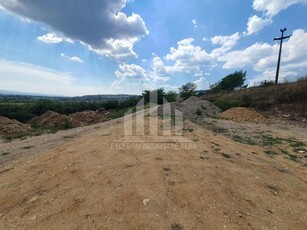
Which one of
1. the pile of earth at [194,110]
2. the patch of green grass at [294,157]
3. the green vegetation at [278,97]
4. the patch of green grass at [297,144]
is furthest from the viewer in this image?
the pile of earth at [194,110]

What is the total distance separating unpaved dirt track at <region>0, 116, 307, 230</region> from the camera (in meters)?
2.23

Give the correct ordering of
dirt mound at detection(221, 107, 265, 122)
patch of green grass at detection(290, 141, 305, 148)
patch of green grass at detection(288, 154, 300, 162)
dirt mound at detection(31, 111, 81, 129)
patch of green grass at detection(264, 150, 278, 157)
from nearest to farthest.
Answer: patch of green grass at detection(288, 154, 300, 162) → patch of green grass at detection(264, 150, 278, 157) → patch of green grass at detection(290, 141, 305, 148) → dirt mound at detection(31, 111, 81, 129) → dirt mound at detection(221, 107, 265, 122)

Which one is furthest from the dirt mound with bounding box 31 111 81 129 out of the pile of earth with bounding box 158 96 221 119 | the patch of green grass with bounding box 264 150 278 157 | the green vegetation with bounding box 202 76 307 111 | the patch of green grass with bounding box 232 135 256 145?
the green vegetation with bounding box 202 76 307 111

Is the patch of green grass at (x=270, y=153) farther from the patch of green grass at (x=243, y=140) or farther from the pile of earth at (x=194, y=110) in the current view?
the pile of earth at (x=194, y=110)

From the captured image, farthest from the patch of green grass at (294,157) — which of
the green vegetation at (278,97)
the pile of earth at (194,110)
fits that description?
the pile of earth at (194,110)

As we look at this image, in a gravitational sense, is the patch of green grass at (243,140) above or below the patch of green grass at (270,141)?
below

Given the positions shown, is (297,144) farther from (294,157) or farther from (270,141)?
(294,157)

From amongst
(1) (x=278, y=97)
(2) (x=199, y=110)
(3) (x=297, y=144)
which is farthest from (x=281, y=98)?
(3) (x=297, y=144)

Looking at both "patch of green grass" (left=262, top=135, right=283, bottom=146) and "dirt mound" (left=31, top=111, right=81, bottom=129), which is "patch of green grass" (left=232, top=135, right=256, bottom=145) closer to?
"patch of green grass" (left=262, top=135, right=283, bottom=146)

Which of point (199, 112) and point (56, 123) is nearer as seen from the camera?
point (56, 123)

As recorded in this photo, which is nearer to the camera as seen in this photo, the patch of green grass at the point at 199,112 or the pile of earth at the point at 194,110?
the patch of green grass at the point at 199,112

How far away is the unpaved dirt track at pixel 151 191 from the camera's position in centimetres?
223

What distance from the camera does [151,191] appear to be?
285cm

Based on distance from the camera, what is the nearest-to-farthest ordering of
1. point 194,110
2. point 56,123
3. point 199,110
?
point 56,123, point 199,110, point 194,110
